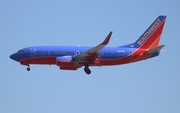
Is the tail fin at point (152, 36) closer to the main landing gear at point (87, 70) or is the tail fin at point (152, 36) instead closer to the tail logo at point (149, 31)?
the tail logo at point (149, 31)

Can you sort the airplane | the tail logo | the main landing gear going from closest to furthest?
1. the airplane
2. the main landing gear
3. the tail logo

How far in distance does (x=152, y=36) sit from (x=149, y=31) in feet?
4.08

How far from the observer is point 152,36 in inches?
3142

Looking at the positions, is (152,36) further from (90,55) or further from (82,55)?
(82,55)

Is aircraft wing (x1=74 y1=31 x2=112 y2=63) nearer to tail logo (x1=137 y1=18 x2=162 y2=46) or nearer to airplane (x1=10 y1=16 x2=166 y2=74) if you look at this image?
airplane (x1=10 y1=16 x2=166 y2=74)

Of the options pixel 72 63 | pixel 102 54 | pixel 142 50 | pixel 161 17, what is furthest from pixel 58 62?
pixel 161 17

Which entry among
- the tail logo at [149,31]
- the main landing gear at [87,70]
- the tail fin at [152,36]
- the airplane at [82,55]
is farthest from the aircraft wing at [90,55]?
the tail logo at [149,31]

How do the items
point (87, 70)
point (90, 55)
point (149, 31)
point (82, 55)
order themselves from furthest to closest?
1. point (149, 31)
2. point (87, 70)
3. point (90, 55)
4. point (82, 55)

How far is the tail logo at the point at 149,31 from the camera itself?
259 ft

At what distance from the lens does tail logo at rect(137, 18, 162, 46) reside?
3110 inches

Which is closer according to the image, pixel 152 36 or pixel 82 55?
pixel 82 55

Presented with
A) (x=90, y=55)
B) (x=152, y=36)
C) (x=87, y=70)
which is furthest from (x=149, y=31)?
(x=87, y=70)

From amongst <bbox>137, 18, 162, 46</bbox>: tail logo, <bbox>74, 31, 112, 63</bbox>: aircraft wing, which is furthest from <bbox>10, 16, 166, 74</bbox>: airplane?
<bbox>137, 18, 162, 46</bbox>: tail logo

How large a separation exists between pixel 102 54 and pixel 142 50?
6.79 m
